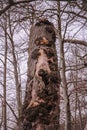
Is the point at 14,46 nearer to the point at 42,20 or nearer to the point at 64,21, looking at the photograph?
the point at 64,21

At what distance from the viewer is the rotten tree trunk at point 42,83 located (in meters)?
2.82

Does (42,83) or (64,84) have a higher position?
(64,84)

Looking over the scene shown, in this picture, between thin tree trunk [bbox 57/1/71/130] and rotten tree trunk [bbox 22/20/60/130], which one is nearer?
rotten tree trunk [bbox 22/20/60/130]

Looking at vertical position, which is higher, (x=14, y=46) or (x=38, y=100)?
(x=14, y=46)

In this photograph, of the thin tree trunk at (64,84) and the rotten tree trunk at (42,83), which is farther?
the thin tree trunk at (64,84)

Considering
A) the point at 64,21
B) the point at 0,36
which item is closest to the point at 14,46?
the point at 0,36

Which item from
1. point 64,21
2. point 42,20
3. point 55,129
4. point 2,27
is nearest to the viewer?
point 55,129

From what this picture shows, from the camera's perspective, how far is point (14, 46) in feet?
40.1

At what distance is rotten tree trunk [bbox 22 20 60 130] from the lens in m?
2.82

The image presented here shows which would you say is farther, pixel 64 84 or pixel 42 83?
pixel 64 84

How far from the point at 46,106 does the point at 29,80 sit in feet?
1.34

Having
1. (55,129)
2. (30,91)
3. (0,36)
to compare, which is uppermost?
(0,36)

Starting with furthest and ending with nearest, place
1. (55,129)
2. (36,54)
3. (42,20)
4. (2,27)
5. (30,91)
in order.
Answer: (2,27) < (42,20) < (36,54) < (30,91) < (55,129)

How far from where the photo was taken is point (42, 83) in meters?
3.03
